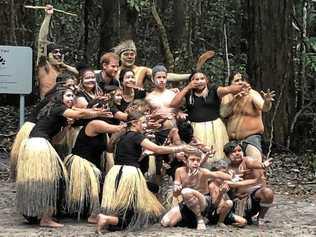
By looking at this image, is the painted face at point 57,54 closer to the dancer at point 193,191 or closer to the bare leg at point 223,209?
the dancer at point 193,191

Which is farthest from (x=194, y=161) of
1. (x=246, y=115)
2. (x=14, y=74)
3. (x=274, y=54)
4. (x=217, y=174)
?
(x=274, y=54)

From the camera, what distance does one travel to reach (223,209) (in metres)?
5.55

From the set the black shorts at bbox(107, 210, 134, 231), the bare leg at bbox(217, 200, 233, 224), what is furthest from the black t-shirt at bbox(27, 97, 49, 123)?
the bare leg at bbox(217, 200, 233, 224)

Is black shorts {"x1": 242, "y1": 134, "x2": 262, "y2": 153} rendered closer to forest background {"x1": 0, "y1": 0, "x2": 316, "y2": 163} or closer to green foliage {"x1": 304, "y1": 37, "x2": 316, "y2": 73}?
forest background {"x1": 0, "y1": 0, "x2": 316, "y2": 163}

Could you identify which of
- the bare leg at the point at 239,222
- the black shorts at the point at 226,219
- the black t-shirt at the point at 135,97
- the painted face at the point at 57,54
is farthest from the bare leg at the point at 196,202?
the painted face at the point at 57,54

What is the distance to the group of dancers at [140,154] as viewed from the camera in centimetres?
543

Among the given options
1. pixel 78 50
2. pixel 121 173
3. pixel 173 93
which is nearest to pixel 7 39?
pixel 78 50

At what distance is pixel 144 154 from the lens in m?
5.66

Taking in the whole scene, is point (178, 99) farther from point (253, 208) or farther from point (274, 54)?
point (274, 54)

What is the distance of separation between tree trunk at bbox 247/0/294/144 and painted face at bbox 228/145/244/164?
3.55 metres

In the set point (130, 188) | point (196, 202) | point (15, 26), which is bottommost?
point (196, 202)

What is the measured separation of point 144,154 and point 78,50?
30.2 feet

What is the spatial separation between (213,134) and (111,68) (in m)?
1.16

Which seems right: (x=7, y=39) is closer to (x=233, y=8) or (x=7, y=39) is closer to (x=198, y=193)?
(x=233, y=8)
